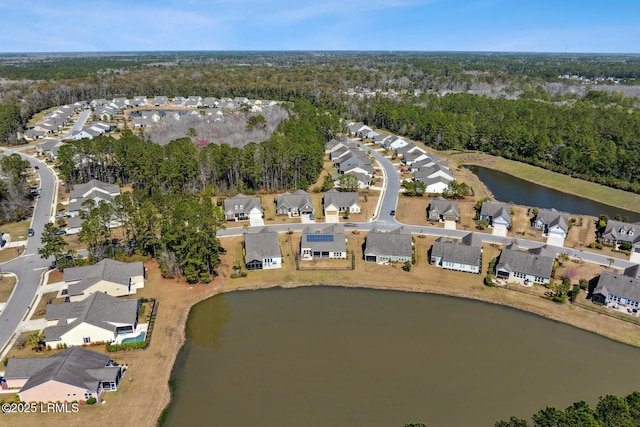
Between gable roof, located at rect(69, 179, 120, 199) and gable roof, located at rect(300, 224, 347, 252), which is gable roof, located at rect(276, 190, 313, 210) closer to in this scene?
gable roof, located at rect(300, 224, 347, 252)

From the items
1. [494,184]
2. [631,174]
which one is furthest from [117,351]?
[631,174]

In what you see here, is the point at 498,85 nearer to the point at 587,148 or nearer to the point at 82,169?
the point at 587,148

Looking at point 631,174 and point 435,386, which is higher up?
point 631,174

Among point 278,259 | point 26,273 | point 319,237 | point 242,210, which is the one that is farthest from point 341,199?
point 26,273

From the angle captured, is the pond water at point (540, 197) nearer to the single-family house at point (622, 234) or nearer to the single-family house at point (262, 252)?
the single-family house at point (622, 234)

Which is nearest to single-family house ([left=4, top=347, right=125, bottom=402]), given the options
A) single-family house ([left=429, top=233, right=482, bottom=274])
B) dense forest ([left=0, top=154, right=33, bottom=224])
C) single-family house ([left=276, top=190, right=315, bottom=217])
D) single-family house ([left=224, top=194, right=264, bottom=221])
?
single-family house ([left=224, top=194, right=264, bottom=221])

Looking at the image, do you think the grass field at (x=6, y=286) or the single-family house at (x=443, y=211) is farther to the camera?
the single-family house at (x=443, y=211)

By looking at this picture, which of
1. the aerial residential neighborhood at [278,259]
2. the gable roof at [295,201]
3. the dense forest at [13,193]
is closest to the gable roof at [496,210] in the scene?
the aerial residential neighborhood at [278,259]
